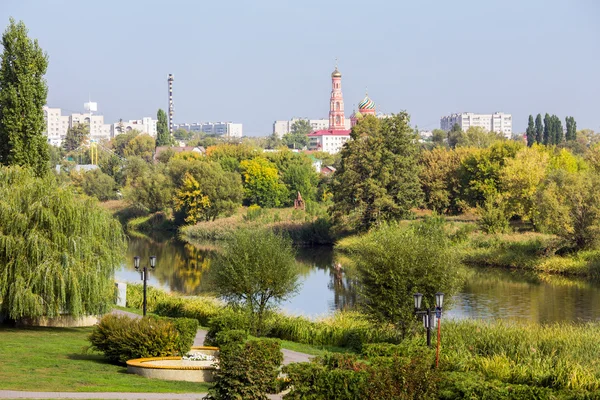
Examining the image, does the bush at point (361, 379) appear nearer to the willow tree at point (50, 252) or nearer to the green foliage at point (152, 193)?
the willow tree at point (50, 252)

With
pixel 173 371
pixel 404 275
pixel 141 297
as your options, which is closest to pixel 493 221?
pixel 141 297

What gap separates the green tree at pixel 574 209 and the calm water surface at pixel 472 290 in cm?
287

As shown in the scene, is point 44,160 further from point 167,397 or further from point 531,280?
point 531,280

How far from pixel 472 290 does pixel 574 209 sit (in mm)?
8623

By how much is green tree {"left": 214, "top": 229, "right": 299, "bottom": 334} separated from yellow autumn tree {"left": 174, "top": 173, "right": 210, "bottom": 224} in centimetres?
3925

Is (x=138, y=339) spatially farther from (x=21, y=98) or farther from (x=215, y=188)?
(x=215, y=188)

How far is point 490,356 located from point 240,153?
2412 inches

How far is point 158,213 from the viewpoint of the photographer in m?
70.7

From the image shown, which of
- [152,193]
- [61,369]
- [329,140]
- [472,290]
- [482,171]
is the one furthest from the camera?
[329,140]

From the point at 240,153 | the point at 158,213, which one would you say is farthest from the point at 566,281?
the point at 240,153

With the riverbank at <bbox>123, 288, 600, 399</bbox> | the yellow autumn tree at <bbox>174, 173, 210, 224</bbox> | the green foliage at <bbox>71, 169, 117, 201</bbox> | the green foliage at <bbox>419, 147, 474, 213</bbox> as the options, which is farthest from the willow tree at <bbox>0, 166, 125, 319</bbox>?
the green foliage at <bbox>71, 169, 117, 201</bbox>

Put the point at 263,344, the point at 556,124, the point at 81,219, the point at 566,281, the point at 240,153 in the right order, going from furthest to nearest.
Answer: the point at 556,124 → the point at 240,153 → the point at 566,281 → the point at 81,219 → the point at 263,344

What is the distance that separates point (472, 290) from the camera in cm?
3594

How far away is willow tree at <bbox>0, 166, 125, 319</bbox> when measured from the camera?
2186cm
